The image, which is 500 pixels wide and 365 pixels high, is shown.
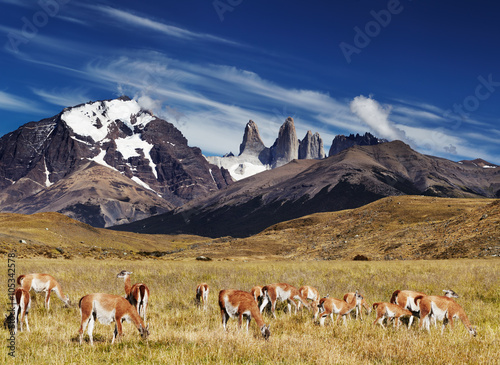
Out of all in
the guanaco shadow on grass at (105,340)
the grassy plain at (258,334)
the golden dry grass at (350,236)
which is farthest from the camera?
the golden dry grass at (350,236)

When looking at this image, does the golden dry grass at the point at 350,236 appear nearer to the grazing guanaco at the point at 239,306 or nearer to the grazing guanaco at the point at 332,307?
the grazing guanaco at the point at 332,307

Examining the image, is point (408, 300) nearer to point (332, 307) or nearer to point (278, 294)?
point (332, 307)

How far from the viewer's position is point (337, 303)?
15820 millimetres

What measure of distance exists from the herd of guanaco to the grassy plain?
50 cm

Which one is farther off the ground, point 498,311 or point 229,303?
point 229,303

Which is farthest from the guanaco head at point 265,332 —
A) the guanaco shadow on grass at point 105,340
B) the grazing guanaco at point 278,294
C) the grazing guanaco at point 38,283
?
the grazing guanaco at point 38,283

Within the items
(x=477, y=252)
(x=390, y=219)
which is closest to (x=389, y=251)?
(x=477, y=252)

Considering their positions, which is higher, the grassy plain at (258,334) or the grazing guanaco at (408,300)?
the grazing guanaco at (408,300)

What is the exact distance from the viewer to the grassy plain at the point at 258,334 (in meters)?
10.8

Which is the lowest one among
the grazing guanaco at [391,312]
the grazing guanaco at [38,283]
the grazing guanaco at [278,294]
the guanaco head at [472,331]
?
the guanaco head at [472,331]

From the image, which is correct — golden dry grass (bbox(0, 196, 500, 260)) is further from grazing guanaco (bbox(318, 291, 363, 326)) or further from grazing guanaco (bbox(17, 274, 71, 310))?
grazing guanaco (bbox(17, 274, 71, 310))

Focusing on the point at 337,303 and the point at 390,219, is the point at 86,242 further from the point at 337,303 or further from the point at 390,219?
the point at 337,303

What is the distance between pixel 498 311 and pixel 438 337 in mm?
6370

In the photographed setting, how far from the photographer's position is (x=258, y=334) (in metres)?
13.6
